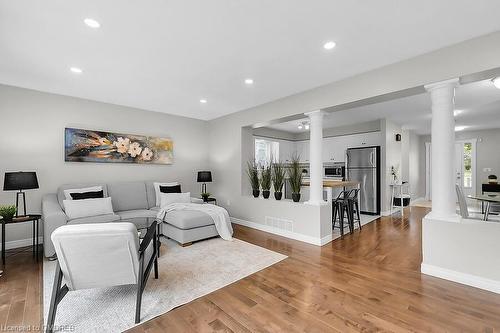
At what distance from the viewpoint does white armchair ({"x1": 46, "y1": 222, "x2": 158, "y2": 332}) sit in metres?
1.74

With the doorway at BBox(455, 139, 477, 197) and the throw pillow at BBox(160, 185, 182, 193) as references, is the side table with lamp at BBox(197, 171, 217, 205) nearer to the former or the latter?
the throw pillow at BBox(160, 185, 182, 193)

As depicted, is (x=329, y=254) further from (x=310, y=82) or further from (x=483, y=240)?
(x=310, y=82)

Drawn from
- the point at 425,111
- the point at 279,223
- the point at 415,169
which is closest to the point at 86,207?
the point at 279,223

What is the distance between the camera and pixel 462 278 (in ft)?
8.19

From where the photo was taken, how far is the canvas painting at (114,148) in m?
4.22

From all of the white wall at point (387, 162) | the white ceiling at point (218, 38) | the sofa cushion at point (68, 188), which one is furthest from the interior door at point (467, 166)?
the sofa cushion at point (68, 188)

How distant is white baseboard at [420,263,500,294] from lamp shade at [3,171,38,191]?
5195 mm

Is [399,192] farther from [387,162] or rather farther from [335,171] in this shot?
[335,171]

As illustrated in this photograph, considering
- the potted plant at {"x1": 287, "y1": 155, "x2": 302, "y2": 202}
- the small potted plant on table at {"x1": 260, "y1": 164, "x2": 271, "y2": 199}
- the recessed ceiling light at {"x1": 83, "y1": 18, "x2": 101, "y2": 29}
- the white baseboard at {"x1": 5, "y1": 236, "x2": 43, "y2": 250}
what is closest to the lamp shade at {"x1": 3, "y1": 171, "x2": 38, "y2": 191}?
the white baseboard at {"x1": 5, "y1": 236, "x2": 43, "y2": 250}

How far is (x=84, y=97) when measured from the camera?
4285mm

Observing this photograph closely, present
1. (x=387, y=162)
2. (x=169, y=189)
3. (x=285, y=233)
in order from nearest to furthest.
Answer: (x=285, y=233), (x=169, y=189), (x=387, y=162)

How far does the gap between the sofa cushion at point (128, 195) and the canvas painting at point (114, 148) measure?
55 cm

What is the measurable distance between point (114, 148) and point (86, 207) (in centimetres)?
147

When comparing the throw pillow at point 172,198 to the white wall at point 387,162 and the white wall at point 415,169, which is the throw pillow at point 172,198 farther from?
the white wall at point 415,169
